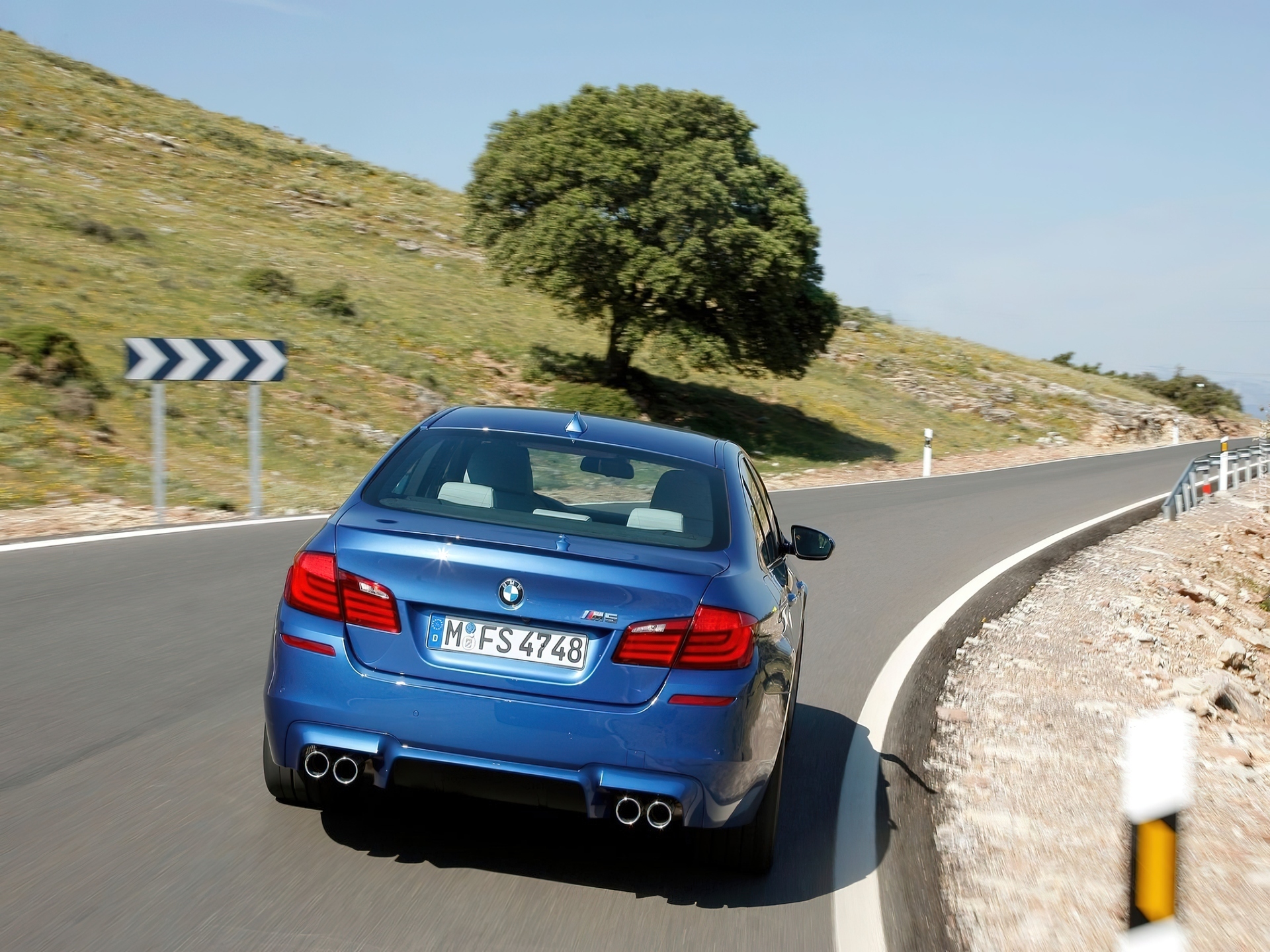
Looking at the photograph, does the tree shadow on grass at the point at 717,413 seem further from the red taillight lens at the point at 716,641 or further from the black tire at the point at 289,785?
the red taillight lens at the point at 716,641

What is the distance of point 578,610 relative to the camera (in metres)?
3.91

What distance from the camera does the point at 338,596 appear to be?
4055 millimetres

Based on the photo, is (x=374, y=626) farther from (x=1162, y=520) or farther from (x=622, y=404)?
(x=622, y=404)

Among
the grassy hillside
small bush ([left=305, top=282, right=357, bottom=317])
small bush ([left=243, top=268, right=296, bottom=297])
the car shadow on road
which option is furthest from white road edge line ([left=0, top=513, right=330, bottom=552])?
small bush ([left=243, top=268, right=296, bottom=297])

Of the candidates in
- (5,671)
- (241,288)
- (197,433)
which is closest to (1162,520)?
(197,433)

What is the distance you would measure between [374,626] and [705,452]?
176 cm

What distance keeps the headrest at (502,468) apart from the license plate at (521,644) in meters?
0.94

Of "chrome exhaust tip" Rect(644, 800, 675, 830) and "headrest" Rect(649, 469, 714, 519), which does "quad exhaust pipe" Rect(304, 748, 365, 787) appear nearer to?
"chrome exhaust tip" Rect(644, 800, 675, 830)

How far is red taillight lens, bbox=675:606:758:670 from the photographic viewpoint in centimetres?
398

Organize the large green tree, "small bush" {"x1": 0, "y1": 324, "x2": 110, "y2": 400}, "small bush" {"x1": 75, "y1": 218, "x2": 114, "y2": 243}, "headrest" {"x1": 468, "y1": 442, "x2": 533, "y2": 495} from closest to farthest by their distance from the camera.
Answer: "headrest" {"x1": 468, "y1": 442, "x2": 533, "y2": 495}, "small bush" {"x1": 0, "y1": 324, "x2": 110, "y2": 400}, the large green tree, "small bush" {"x1": 75, "y1": 218, "x2": 114, "y2": 243}

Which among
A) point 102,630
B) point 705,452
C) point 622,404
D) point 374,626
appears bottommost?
point 622,404

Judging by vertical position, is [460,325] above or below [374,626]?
below

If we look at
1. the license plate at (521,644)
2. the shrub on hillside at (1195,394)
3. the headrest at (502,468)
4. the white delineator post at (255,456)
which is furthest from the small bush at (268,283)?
the shrub on hillside at (1195,394)

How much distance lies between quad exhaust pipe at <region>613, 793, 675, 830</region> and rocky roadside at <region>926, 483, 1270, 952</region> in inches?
39.4
